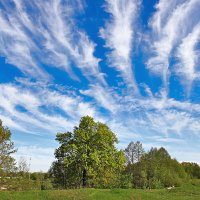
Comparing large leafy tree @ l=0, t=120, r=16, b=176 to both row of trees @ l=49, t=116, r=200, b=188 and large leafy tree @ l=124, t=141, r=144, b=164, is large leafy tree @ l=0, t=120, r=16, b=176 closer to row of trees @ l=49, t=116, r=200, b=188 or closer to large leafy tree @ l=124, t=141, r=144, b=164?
row of trees @ l=49, t=116, r=200, b=188

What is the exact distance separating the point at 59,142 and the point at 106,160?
9.62 metres

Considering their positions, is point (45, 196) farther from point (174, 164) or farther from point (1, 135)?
point (174, 164)

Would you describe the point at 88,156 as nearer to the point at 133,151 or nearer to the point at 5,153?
the point at 5,153

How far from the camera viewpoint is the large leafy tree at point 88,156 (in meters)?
57.8

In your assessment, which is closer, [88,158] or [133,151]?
[88,158]

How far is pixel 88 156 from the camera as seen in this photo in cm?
5819

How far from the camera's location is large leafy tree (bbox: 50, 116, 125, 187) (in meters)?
57.8

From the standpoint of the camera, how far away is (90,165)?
2269 inches

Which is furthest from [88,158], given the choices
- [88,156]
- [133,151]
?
[133,151]

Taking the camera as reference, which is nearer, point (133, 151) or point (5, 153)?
point (5, 153)

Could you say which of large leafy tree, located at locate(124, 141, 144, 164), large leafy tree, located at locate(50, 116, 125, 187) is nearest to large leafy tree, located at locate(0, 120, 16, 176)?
large leafy tree, located at locate(50, 116, 125, 187)

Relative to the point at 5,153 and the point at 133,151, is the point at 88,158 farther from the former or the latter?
the point at 133,151

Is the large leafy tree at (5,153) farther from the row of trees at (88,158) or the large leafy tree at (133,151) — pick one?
the large leafy tree at (133,151)

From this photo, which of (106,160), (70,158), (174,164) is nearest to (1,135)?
(70,158)
